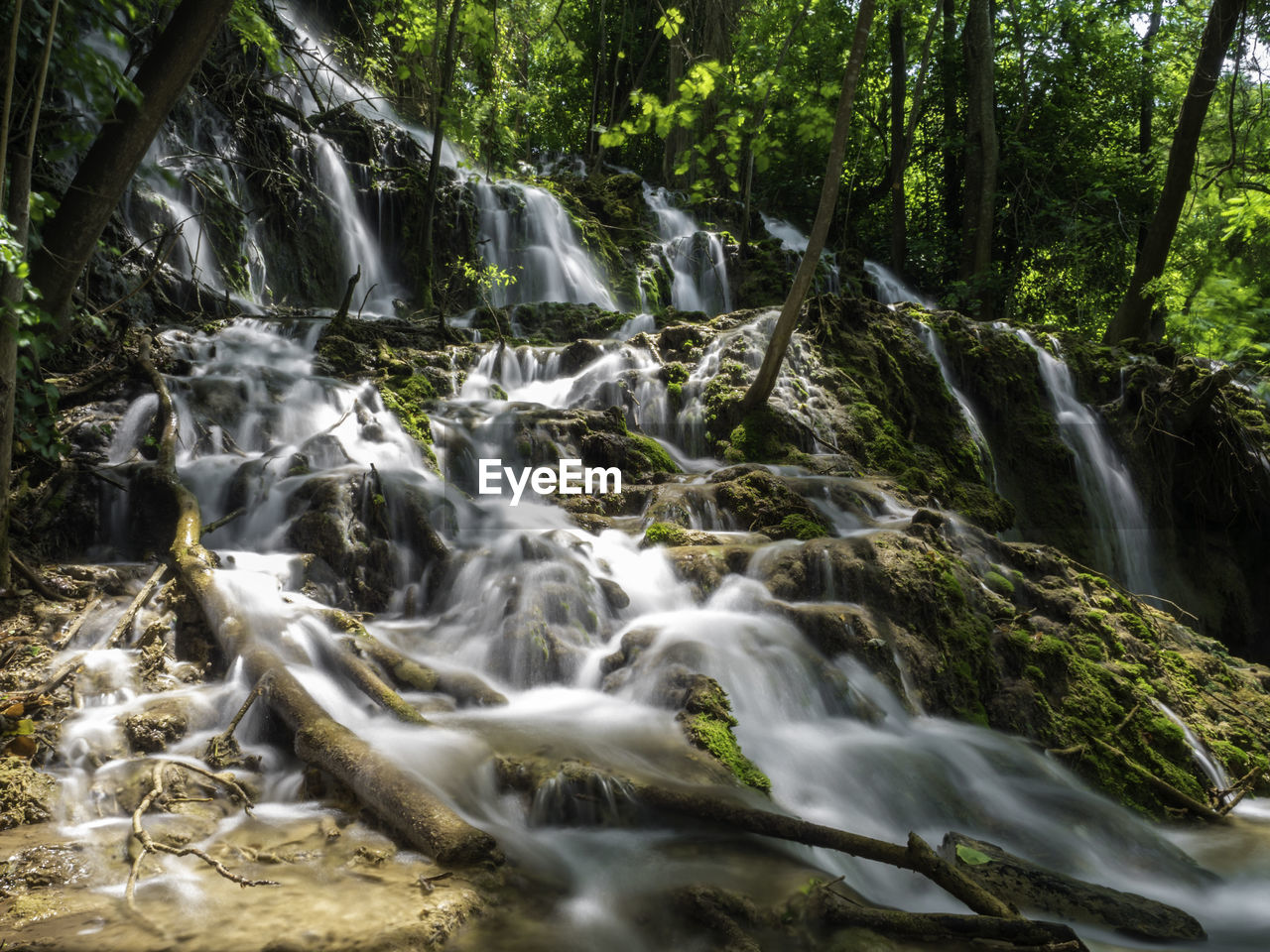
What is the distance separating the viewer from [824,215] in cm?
793

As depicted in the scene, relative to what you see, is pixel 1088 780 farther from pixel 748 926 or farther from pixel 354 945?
pixel 354 945

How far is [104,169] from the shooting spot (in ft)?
14.9

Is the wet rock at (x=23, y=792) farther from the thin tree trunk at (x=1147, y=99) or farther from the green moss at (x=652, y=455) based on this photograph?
the thin tree trunk at (x=1147, y=99)

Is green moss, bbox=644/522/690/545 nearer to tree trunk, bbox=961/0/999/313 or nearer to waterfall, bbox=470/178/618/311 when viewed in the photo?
waterfall, bbox=470/178/618/311

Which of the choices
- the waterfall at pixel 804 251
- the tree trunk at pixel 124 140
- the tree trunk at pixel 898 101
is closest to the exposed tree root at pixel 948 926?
the tree trunk at pixel 124 140

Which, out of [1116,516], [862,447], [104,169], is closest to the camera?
[104,169]

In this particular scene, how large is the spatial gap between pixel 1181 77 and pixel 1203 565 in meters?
14.6

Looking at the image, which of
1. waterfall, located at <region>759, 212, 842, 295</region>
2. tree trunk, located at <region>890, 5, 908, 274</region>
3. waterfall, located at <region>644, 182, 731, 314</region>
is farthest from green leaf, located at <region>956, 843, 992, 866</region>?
tree trunk, located at <region>890, 5, 908, 274</region>

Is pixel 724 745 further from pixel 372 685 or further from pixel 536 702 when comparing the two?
A: pixel 372 685

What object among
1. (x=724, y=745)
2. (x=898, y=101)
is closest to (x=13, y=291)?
(x=724, y=745)

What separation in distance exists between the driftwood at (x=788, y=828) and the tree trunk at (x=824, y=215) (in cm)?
600

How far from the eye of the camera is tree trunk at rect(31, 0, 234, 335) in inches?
177

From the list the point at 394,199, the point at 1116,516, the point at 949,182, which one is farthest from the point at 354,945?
the point at 949,182

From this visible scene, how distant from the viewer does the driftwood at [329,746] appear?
2.88 meters
